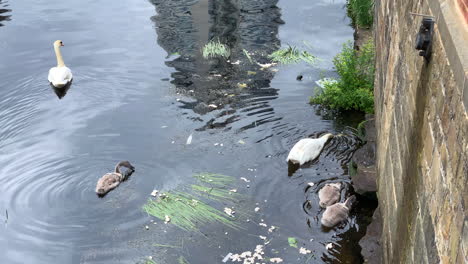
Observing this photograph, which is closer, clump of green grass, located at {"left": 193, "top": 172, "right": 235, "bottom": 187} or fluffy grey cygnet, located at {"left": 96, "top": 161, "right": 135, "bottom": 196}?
fluffy grey cygnet, located at {"left": 96, "top": 161, "right": 135, "bottom": 196}

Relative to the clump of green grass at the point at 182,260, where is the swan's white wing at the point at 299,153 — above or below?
above

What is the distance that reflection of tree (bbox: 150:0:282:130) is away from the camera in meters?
13.6

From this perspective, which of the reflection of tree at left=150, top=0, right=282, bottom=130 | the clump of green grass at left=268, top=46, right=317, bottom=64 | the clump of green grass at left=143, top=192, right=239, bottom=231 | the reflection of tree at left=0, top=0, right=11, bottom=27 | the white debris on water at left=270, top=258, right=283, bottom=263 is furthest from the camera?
the reflection of tree at left=0, top=0, right=11, bottom=27

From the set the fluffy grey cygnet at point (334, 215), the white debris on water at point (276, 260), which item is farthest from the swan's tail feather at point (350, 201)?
the white debris on water at point (276, 260)

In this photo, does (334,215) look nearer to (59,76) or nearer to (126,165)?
(126,165)

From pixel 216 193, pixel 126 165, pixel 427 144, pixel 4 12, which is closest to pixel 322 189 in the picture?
pixel 216 193

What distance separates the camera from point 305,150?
417 inches

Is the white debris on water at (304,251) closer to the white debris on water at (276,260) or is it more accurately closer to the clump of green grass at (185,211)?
the white debris on water at (276,260)

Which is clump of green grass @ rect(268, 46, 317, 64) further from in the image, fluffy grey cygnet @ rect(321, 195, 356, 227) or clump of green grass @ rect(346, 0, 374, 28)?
fluffy grey cygnet @ rect(321, 195, 356, 227)

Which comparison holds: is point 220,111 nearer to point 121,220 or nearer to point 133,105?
point 133,105

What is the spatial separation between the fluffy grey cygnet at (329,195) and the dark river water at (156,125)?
8.4 inches

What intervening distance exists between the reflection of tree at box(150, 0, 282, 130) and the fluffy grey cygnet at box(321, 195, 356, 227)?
3848 mm

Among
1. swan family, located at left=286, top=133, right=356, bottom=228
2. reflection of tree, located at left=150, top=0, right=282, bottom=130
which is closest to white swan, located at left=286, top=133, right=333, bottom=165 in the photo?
swan family, located at left=286, top=133, right=356, bottom=228

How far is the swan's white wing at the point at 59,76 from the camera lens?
1386cm
